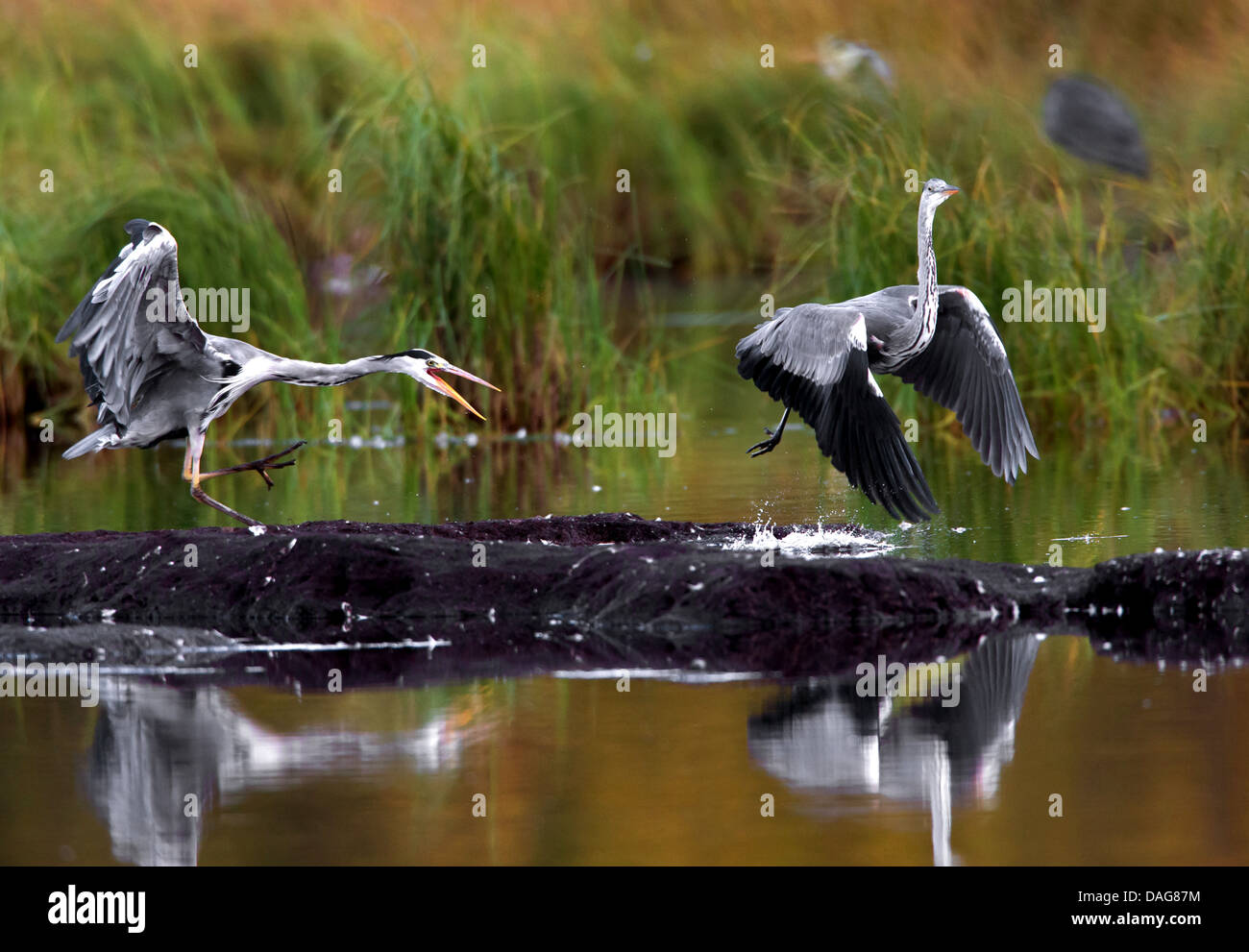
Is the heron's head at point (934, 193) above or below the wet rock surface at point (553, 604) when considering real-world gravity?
above

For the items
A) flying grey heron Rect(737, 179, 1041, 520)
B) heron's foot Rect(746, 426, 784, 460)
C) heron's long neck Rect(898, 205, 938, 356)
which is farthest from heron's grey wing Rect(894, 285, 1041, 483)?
heron's foot Rect(746, 426, 784, 460)

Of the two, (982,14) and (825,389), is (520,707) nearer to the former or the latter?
(825,389)

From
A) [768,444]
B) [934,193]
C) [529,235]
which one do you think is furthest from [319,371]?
[529,235]

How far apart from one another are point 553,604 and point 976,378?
329cm

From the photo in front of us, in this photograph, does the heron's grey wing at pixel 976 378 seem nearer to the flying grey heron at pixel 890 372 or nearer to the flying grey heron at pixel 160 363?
the flying grey heron at pixel 890 372

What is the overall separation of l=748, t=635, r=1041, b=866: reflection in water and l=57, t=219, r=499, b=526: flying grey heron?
2.86 metres

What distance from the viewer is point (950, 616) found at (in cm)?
684

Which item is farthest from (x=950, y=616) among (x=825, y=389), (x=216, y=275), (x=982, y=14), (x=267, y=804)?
(x=982, y=14)

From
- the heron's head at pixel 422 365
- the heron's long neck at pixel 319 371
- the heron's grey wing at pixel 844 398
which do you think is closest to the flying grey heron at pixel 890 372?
the heron's grey wing at pixel 844 398

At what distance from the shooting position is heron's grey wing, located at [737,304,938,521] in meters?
8.09

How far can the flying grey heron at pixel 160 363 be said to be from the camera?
8.22 m

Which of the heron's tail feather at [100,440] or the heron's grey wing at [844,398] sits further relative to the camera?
the heron's tail feather at [100,440]

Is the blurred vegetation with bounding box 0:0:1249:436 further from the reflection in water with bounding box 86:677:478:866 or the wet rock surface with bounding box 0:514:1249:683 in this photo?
the reflection in water with bounding box 86:677:478:866

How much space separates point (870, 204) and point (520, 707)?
834cm
